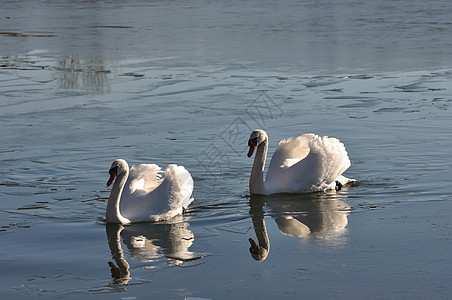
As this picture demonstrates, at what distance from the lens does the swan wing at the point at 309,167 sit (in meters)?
9.16

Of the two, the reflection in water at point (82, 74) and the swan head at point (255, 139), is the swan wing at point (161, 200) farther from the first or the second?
the reflection in water at point (82, 74)

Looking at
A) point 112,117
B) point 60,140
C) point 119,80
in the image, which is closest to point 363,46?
point 119,80

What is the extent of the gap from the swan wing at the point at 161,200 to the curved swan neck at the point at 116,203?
15 cm

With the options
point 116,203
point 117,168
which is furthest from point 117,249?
point 117,168

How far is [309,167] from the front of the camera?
363 inches

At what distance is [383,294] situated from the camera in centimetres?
563

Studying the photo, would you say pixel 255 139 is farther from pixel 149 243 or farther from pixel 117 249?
pixel 117 249

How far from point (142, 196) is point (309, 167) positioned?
2049mm

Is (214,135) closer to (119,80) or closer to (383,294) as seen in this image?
(119,80)

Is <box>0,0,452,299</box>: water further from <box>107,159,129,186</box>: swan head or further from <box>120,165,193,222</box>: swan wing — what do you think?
<box>107,159,129,186</box>: swan head

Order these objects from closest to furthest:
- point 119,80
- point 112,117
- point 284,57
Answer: point 112,117
point 119,80
point 284,57

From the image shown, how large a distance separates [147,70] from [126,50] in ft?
10.2

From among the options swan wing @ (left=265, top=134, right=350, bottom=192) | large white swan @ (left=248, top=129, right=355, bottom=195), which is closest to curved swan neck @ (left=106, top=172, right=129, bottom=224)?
large white swan @ (left=248, top=129, right=355, bottom=195)

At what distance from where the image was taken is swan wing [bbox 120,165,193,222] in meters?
8.05
